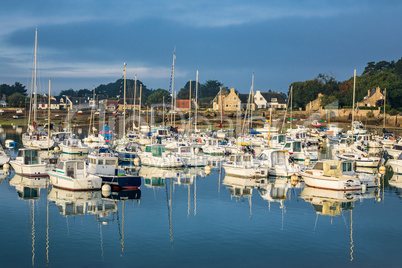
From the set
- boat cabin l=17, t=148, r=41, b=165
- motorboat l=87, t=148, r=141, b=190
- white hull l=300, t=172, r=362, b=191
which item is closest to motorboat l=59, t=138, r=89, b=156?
boat cabin l=17, t=148, r=41, b=165

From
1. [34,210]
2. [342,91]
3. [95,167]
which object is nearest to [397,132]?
[342,91]

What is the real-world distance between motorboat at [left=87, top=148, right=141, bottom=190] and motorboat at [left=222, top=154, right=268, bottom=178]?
9391 mm

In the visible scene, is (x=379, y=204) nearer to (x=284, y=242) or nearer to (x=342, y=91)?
(x=284, y=242)

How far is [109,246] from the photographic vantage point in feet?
77.8

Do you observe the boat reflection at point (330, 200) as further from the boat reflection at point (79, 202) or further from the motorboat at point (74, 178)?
the motorboat at point (74, 178)

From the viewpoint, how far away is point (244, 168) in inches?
1602

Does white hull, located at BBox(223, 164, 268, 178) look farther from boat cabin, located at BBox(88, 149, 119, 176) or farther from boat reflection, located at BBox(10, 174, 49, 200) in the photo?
boat reflection, located at BBox(10, 174, 49, 200)

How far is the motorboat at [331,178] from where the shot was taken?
35.2 meters

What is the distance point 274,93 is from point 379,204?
120m

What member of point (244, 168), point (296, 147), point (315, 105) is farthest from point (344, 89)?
point (244, 168)

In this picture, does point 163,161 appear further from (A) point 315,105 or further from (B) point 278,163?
(A) point 315,105

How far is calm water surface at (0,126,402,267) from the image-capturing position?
2222 centimetres

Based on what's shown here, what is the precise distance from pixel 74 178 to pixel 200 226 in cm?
1072

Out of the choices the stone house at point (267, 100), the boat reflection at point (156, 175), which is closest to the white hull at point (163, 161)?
the boat reflection at point (156, 175)
